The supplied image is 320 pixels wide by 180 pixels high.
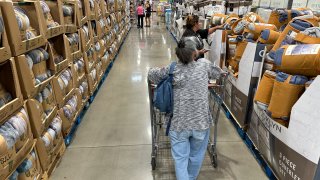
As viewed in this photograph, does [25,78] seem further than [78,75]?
No

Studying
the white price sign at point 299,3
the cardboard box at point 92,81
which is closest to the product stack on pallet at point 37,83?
the cardboard box at point 92,81

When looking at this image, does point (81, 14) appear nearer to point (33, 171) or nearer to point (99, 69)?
point (99, 69)

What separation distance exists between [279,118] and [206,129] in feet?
2.48

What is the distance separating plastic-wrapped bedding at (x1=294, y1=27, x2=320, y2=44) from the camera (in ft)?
7.53

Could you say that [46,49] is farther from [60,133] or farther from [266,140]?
[266,140]

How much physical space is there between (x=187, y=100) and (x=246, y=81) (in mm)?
1393

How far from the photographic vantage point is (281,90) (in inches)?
92.7

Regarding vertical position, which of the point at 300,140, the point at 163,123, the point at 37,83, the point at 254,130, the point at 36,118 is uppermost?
the point at 37,83

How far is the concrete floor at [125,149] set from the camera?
9.62 feet

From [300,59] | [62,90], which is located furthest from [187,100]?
[62,90]

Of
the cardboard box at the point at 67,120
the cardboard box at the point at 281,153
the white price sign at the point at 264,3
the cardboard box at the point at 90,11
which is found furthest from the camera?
the white price sign at the point at 264,3

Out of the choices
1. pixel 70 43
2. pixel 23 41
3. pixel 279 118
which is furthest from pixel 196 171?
pixel 70 43

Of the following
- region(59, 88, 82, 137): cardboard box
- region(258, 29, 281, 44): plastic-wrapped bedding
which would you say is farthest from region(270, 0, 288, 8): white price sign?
region(59, 88, 82, 137): cardboard box

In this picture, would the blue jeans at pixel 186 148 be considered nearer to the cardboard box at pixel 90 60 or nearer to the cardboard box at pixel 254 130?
the cardboard box at pixel 254 130
